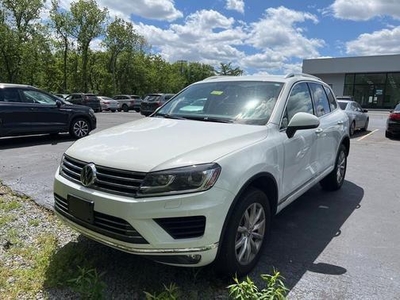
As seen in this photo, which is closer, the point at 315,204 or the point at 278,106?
the point at 278,106

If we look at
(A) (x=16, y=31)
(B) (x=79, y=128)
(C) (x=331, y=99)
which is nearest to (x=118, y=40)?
(A) (x=16, y=31)

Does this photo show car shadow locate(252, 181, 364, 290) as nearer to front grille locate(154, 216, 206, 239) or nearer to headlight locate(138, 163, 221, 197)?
front grille locate(154, 216, 206, 239)

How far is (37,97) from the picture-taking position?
10.0 metres

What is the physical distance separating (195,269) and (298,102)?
229 cm

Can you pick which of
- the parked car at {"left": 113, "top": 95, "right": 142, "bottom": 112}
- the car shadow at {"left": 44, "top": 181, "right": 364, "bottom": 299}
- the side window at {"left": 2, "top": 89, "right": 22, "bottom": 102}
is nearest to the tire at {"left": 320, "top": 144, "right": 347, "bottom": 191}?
the car shadow at {"left": 44, "top": 181, "right": 364, "bottom": 299}

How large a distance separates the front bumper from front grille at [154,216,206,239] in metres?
0.01

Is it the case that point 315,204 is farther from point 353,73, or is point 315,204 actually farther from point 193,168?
point 353,73

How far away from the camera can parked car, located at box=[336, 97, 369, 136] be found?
1334 cm

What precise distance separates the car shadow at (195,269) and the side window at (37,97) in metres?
7.55

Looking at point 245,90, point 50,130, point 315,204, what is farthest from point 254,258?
point 50,130

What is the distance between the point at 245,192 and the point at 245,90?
1.54 m

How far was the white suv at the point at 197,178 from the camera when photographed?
2480 mm

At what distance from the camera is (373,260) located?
342 centimetres

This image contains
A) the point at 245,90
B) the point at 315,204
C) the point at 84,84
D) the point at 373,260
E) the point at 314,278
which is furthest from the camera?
the point at 84,84
